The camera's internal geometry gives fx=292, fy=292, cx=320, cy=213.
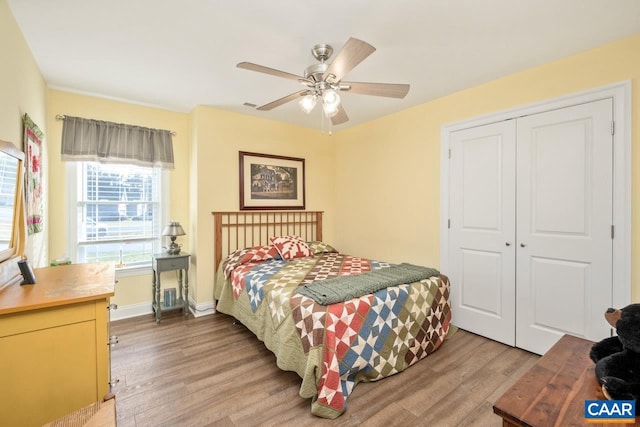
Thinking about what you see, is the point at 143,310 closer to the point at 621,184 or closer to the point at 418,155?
the point at 418,155

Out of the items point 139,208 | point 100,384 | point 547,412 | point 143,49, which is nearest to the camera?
point 547,412

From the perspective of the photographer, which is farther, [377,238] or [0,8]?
[377,238]

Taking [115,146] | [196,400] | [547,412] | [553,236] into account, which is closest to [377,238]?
[553,236]

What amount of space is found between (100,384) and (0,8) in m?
2.09

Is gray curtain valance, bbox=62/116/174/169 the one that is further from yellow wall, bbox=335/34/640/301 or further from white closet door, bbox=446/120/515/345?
white closet door, bbox=446/120/515/345

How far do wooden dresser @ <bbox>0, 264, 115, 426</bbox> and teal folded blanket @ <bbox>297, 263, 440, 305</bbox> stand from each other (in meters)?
1.23

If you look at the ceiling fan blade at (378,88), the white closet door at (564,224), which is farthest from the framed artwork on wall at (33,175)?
the white closet door at (564,224)

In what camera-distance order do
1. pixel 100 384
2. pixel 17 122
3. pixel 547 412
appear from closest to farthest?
pixel 547 412 → pixel 100 384 → pixel 17 122

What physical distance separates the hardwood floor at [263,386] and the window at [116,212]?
1025 millimetres

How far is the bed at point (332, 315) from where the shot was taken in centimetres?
187

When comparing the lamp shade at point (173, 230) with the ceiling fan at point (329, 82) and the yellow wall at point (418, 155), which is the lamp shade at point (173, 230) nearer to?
the ceiling fan at point (329, 82)

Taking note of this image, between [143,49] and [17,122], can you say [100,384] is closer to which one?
[17,122]

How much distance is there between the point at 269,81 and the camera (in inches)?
109

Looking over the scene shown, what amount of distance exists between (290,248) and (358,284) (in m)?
1.47
